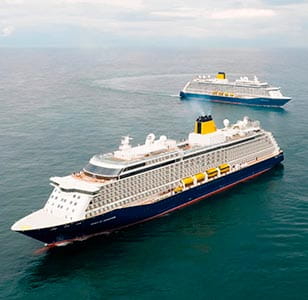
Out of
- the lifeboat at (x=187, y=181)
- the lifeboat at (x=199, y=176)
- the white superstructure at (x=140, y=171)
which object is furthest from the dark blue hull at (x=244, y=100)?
the lifeboat at (x=187, y=181)

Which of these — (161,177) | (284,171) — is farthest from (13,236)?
(284,171)

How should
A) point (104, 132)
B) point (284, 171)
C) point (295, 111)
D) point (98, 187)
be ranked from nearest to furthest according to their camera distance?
point (98, 187) → point (284, 171) → point (104, 132) → point (295, 111)

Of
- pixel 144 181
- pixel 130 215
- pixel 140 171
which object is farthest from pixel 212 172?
pixel 130 215

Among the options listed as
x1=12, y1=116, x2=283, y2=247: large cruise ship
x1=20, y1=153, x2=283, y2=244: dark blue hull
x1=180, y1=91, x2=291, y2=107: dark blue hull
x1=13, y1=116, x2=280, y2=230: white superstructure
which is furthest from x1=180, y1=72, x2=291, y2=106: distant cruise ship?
x1=20, y1=153, x2=283, y2=244: dark blue hull

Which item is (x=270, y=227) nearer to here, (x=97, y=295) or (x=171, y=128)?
(x=97, y=295)

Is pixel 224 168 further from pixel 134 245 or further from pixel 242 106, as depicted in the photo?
pixel 242 106

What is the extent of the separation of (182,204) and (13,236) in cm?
2371

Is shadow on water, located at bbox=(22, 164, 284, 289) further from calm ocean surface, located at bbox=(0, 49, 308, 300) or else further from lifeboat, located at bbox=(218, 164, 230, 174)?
lifeboat, located at bbox=(218, 164, 230, 174)

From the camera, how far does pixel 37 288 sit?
138 ft

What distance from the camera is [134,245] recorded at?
1984 inches

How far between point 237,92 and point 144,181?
10769 cm

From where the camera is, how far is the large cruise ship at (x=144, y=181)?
5047 cm

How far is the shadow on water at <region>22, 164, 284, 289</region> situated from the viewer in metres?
45.2

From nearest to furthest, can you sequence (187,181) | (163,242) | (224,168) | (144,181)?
(163,242) → (144,181) → (187,181) → (224,168)
